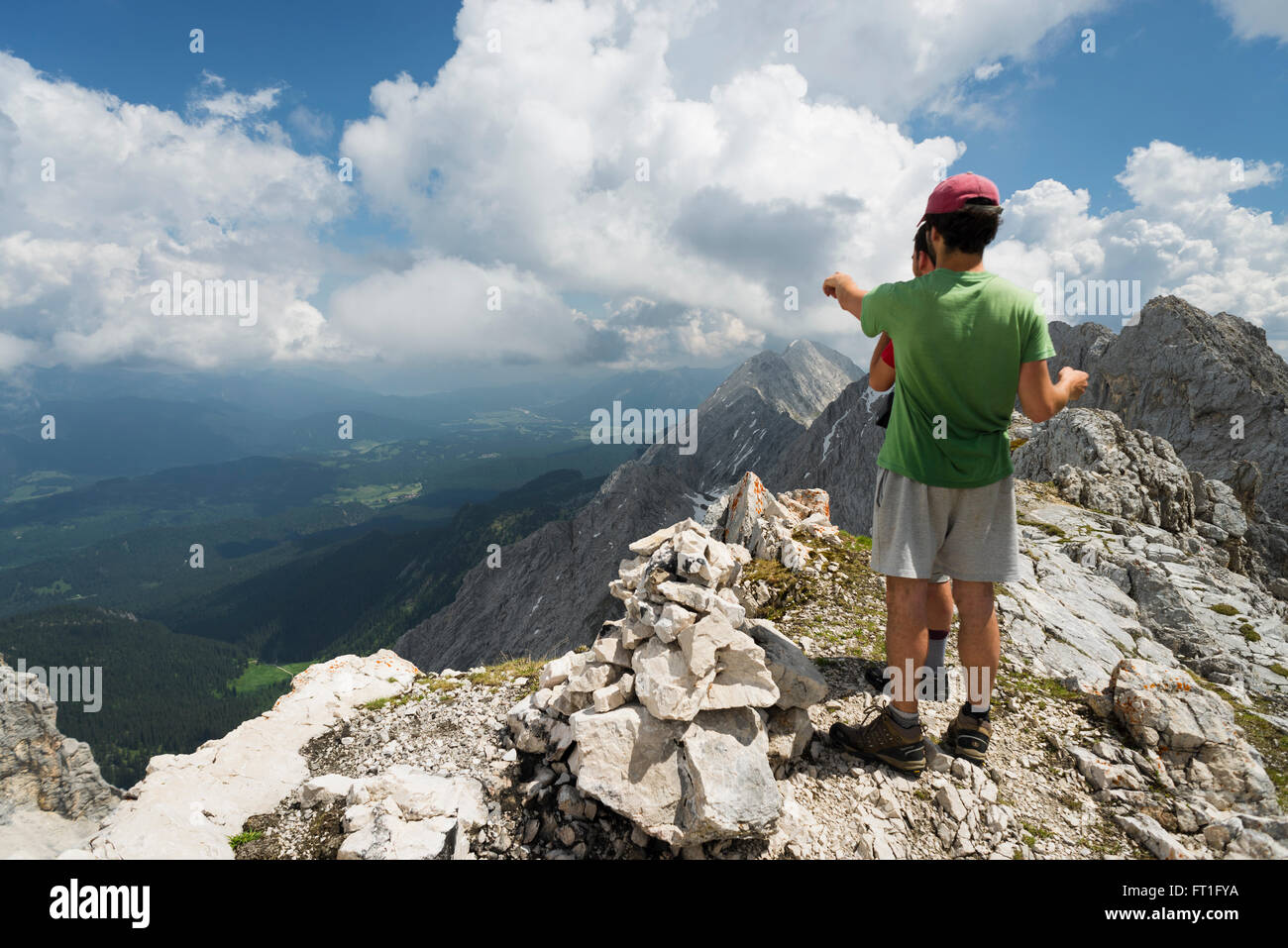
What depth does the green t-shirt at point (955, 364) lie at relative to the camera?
4.07m

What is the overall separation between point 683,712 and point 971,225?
4.78m

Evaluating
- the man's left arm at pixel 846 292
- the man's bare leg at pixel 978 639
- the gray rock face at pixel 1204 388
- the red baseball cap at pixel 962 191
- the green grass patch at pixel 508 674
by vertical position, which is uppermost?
the gray rock face at pixel 1204 388

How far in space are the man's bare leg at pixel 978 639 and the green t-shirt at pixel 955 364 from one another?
109cm

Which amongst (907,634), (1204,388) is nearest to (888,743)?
(907,634)

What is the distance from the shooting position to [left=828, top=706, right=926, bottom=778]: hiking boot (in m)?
4.72

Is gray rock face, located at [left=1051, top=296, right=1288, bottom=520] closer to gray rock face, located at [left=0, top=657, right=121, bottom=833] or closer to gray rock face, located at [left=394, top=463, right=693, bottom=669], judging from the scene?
gray rock face, located at [left=394, top=463, right=693, bottom=669]

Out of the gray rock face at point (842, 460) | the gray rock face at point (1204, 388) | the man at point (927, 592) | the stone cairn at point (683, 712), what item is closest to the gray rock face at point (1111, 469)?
the man at point (927, 592)

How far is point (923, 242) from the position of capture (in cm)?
455

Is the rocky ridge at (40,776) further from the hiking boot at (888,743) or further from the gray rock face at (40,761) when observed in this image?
the hiking boot at (888,743)

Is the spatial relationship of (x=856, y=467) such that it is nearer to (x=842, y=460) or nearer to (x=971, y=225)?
(x=842, y=460)

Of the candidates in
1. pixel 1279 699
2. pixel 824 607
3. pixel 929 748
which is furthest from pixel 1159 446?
pixel 929 748
